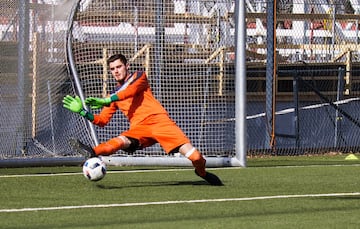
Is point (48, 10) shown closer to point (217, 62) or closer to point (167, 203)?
point (217, 62)

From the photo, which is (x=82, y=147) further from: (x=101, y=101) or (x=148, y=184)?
(x=148, y=184)

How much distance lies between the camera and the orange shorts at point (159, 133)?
Answer: 1066 centimetres

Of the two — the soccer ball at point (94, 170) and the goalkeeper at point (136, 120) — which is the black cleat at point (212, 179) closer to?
the goalkeeper at point (136, 120)

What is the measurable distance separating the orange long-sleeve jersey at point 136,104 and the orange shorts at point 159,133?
7cm

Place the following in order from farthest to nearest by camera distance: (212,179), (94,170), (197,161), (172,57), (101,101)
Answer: (172,57) < (212,179) < (197,161) < (101,101) < (94,170)

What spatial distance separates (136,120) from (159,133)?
1.05 ft

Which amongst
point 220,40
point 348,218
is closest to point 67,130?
point 220,40

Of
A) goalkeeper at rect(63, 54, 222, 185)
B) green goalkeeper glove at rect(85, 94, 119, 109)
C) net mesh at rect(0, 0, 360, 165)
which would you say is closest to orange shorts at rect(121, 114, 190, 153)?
goalkeeper at rect(63, 54, 222, 185)

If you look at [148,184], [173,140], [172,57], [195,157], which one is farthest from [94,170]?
[172,57]

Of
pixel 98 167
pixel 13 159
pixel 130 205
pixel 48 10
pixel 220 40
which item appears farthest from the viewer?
pixel 220 40

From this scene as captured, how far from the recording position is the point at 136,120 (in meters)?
10.8

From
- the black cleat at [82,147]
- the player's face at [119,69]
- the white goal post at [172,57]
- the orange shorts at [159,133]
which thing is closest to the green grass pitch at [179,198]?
the black cleat at [82,147]

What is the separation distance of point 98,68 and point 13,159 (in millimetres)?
2186

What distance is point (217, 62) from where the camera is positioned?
1491 centimetres
